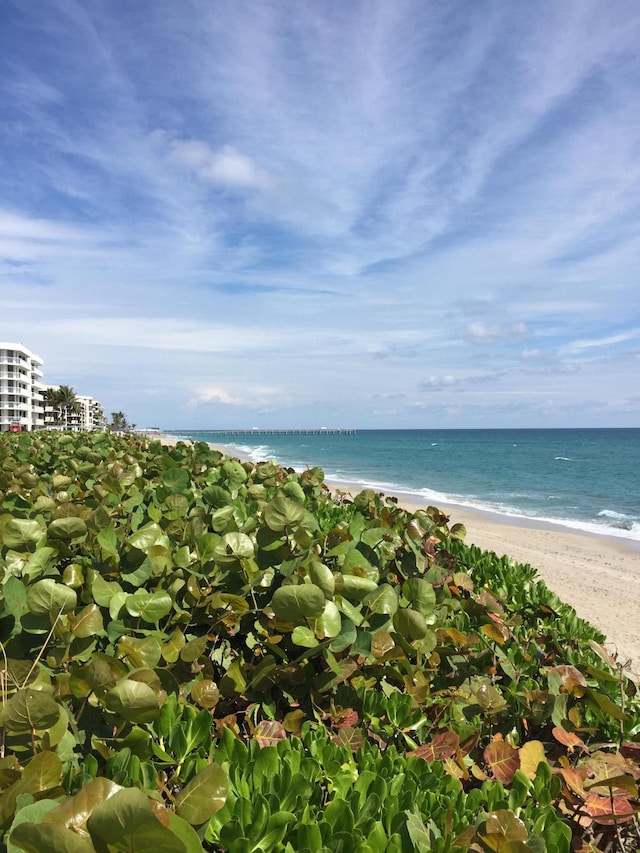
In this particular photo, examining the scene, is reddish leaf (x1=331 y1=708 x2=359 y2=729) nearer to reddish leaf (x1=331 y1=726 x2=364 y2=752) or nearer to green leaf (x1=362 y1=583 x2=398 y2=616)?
reddish leaf (x1=331 y1=726 x2=364 y2=752)

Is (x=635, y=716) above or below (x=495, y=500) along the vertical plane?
above

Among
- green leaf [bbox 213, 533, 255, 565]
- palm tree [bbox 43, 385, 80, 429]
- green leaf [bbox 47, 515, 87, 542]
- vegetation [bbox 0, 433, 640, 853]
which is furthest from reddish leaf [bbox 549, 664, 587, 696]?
palm tree [bbox 43, 385, 80, 429]

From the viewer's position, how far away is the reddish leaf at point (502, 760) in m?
1.42

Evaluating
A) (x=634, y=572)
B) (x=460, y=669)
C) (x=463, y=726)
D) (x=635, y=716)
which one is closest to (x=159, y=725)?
(x=463, y=726)

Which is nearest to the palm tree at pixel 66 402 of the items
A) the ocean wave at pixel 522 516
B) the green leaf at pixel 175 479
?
the ocean wave at pixel 522 516

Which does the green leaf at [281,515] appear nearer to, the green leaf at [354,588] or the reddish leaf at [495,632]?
the green leaf at [354,588]

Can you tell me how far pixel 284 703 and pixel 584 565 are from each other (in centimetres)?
1623

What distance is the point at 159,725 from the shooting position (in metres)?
1.32

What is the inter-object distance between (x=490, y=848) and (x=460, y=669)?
2.89 feet

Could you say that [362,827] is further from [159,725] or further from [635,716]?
[635,716]

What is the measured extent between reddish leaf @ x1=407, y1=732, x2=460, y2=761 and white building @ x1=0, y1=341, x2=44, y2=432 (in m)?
88.5

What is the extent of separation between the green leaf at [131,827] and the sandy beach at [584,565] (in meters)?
5.28

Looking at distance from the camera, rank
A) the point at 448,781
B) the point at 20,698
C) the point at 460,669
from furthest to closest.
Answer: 1. the point at 460,669
2. the point at 448,781
3. the point at 20,698

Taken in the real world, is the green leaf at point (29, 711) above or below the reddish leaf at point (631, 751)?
above
